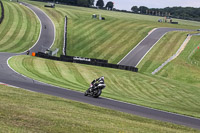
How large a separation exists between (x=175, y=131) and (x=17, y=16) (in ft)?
257

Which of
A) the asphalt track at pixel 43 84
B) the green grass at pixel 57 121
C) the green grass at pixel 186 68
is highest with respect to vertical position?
the green grass at pixel 57 121

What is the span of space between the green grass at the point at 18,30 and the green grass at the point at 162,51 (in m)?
24.1

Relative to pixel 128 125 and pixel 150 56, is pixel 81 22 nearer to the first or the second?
pixel 150 56

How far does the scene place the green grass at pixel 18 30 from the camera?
67.0m

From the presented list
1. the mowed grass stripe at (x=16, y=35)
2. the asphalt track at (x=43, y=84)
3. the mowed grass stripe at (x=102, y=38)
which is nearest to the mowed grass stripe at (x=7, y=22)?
the mowed grass stripe at (x=16, y=35)

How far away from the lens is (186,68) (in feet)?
191

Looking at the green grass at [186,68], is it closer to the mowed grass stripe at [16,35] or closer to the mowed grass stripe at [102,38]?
the mowed grass stripe at [102,38]

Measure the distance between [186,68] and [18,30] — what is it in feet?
129

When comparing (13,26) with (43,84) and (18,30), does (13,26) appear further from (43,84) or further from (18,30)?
(43,84)

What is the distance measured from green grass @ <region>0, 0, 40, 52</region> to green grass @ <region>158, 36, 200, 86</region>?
28.4 m

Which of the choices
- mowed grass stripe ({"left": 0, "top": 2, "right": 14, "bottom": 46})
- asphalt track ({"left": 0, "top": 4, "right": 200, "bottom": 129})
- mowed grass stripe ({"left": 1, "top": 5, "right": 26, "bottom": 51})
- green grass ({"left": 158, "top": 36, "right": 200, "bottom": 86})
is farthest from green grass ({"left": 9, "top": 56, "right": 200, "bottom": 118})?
mowed grass stripe ({"left": 0, "top": 2, "right": 14, "bottom": 46})

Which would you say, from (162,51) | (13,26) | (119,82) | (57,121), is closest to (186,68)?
(162,51)

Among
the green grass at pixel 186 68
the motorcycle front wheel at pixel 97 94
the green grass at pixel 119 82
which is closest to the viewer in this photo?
the motorcycle front wheel at pixel 97 94

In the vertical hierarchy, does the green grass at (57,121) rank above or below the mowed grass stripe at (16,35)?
above
